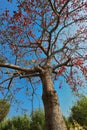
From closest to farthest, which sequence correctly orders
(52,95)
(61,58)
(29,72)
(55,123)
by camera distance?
1. (55,123)
2. (52,95)
3. (29,72)
4. (61,58)

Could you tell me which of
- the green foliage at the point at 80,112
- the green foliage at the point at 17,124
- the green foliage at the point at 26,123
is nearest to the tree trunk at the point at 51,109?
the green foliage at the point at 80,112

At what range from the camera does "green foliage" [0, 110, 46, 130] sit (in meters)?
19.2

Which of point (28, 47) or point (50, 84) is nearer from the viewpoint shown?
point (50, 84)

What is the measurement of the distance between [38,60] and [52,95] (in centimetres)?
398

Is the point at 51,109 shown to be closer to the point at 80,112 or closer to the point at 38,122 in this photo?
the point at 80,112

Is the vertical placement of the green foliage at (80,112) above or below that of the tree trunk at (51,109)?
above

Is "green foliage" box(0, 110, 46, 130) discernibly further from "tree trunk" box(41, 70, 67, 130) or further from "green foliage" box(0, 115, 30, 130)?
"tree trunk" box(41, 70, 67, 130)

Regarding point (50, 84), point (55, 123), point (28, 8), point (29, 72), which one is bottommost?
point (55, 123)

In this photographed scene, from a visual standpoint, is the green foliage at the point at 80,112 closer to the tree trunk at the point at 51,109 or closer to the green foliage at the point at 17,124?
the green foliage at the point at 17,124

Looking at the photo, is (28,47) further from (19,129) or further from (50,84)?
(19,129)

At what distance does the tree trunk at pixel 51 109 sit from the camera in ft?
28.5

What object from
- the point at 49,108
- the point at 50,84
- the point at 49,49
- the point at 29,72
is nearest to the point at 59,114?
the point at 49,108

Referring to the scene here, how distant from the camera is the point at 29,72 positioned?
10.7 m

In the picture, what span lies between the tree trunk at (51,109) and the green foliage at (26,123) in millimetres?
9624
